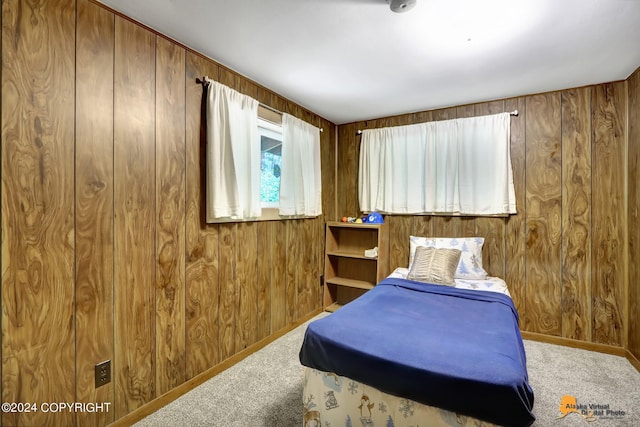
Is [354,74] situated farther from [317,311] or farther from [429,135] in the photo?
[317,311]

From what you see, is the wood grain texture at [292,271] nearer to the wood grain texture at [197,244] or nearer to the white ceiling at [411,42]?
the wood grain texture at [197,244]

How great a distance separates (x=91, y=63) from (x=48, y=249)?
101cm

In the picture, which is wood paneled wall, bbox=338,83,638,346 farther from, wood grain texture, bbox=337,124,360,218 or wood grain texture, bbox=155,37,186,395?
wood grain texture, bbox=155,37,186,395

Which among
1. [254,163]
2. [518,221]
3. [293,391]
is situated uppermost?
[254,163]

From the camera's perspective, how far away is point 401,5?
1.56m

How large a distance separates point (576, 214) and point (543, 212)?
0.81 feet

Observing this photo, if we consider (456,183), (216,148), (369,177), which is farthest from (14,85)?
(456,183)

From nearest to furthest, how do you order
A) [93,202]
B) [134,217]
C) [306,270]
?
[93,202] → [134,217] → [306,270]

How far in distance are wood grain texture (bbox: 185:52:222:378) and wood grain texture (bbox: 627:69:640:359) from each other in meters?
3.38

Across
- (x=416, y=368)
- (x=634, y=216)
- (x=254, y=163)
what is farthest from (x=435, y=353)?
(x=634, y=216)

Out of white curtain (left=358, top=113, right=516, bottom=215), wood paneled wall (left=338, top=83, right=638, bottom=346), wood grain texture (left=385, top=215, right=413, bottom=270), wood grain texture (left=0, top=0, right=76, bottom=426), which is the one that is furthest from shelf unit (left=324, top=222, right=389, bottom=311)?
wood grain texture (left=0, top=0, right=76, bottom=426)

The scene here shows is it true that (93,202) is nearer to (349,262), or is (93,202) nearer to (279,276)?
(279,276)

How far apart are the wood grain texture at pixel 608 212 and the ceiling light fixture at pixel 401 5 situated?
2248 millimetres

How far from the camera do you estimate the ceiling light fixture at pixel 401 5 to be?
5.06ft
